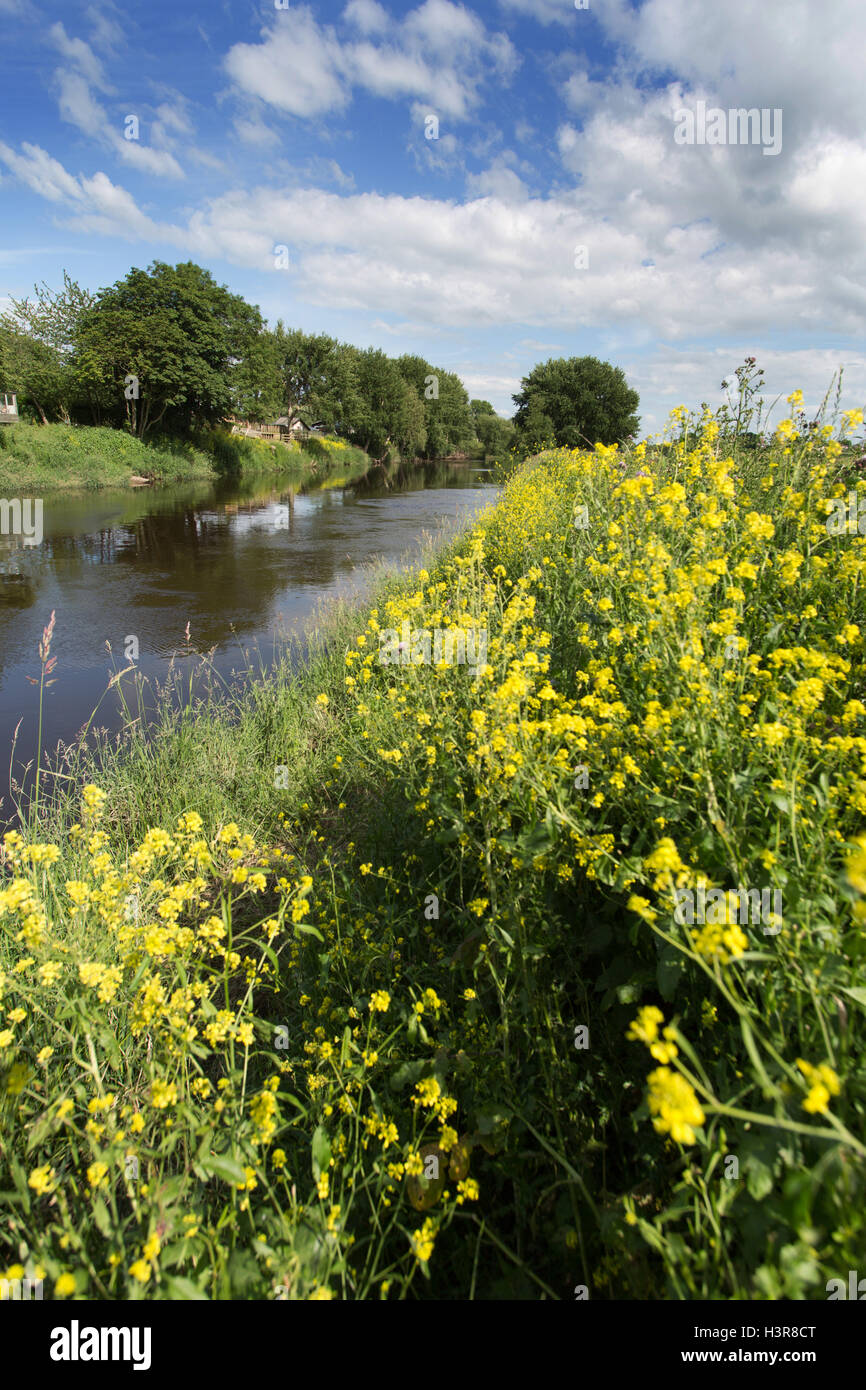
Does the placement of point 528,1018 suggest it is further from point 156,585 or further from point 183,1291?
point 156,585

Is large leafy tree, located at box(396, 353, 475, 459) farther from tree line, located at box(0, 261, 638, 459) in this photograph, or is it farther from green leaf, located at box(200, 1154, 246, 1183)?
green leaf, located at box(200, 1154, 246, 1183)

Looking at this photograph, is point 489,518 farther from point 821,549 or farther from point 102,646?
point 821,549

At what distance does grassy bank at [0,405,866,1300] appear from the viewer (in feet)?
3.94

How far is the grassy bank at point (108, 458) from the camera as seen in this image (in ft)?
75.6

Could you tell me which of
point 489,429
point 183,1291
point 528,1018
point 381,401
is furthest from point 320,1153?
point 489,429

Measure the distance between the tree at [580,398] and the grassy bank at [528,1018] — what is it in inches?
1848

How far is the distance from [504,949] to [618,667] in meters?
1.48

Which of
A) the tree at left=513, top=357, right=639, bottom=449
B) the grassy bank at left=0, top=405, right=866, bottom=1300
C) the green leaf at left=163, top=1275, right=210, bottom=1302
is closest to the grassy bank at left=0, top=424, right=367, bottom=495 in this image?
the tree at left=513, top=357, right=639, bottom=449

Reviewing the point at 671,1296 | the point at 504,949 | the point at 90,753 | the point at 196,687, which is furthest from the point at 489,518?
the point at 671,1296

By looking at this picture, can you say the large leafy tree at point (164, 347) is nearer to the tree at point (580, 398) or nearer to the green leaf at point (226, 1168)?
the tree at point (580, 398)

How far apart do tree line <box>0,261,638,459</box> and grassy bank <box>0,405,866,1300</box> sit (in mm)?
24032

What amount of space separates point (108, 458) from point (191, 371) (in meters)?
8.36

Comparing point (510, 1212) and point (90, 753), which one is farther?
point (90, 753)
